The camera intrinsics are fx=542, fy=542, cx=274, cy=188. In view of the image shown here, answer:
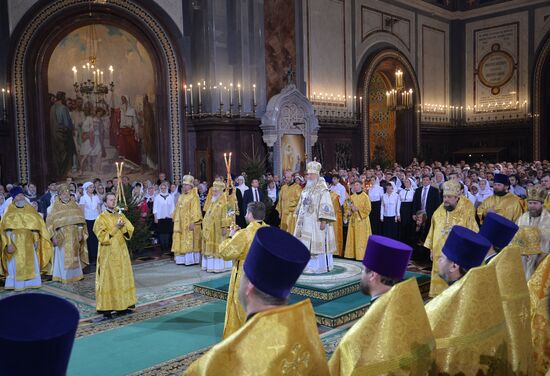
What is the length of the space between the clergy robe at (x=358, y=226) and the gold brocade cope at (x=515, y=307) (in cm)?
738

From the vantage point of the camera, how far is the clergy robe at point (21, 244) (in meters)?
9.59

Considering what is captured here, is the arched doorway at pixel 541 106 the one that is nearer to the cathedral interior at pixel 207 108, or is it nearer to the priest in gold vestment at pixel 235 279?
the cathedral interior at pixel 207 108

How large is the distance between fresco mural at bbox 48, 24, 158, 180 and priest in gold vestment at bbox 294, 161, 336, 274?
853 cm

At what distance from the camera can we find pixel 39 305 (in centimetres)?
197

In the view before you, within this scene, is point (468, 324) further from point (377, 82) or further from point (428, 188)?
A: point (377, 82)

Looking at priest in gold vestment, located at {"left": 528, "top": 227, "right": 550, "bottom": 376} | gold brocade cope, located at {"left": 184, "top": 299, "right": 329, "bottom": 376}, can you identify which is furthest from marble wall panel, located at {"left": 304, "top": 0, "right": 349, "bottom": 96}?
gold brocade cope, located at {"left": 184, "top": 299, "right": 329, "bottom": 376}

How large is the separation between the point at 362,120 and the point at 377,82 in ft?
13.7

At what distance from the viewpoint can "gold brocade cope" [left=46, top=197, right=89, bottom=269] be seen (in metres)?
10.2

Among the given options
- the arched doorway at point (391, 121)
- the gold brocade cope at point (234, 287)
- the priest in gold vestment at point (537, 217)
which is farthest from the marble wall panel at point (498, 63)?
the gold brocade cope at point (234, 287)

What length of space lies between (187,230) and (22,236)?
11.3 feet

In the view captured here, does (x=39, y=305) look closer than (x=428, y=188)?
Yes

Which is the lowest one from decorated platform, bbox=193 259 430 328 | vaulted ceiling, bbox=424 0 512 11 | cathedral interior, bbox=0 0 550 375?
decorated platform, bbox=193 259 430 328

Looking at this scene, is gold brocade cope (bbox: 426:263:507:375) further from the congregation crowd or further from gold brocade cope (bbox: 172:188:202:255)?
gold brocade cope (bbox: 172:188:202:255)

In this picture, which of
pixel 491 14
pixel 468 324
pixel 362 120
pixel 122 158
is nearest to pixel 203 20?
pixel 122 158
